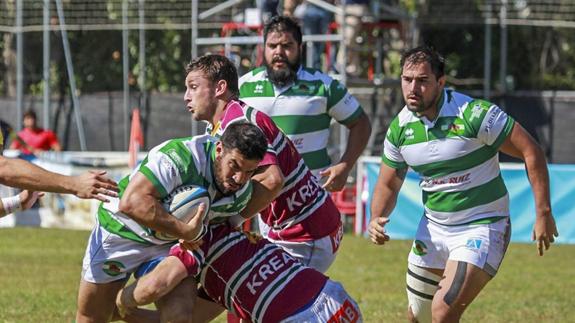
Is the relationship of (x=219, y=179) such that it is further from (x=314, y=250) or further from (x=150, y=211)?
(x=314, y=250)

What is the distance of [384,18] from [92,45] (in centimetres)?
811

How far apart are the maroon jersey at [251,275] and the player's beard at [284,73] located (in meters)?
2.00

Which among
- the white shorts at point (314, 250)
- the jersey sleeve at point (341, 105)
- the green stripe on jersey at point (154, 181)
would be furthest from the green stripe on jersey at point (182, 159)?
the jersey sleeve at point (341, 105)

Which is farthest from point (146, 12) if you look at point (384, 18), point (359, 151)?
point (359, 151)

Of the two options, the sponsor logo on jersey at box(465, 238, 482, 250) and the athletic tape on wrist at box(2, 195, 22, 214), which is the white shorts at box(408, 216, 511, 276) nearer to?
the sponsor logo on jersey at box(465, 238, 482, 250)

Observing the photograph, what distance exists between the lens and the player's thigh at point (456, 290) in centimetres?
744

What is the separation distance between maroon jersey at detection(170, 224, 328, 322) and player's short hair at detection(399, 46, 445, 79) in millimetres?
1676

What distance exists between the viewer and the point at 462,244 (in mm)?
7652

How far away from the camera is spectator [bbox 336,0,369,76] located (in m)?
19.2

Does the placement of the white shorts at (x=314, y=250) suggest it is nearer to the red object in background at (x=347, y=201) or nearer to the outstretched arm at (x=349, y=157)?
the outstretched arm at (x=349, y=157)

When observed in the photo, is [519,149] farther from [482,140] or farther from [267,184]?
[267,184]

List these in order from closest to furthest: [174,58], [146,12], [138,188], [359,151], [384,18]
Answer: [138,188], [359,151], [384,18], [146,12], [174,58]

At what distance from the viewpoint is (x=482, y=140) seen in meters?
7.68

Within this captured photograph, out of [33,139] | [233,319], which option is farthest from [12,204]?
[33,139]
